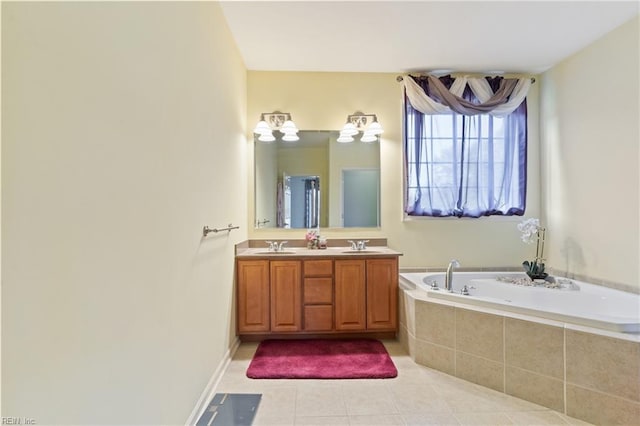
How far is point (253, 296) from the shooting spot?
2.79 m

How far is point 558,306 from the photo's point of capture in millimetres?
2664

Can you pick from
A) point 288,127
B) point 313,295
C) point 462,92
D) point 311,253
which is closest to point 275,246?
point 311,253

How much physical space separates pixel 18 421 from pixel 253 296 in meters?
2.09

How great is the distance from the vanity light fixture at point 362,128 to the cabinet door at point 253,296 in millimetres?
1570

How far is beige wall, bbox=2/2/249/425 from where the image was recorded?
2.39 feet

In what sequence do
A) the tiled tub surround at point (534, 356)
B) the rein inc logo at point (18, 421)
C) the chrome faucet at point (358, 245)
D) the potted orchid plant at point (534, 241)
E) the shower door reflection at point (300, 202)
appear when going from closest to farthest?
1. the rein inc logo at point (18, 421)
2. the tiled tub surround at point (534, 356)
3. the potted orchid plant at point (534, 241)
4. the chrome faucet at point (358, 245)
5. the shower door reflection at point (300, 202)

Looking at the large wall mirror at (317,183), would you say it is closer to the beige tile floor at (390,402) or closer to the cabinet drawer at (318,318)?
the cabinet drawer at (318,318)

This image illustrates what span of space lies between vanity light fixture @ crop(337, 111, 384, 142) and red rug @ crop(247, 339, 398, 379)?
2.04 meters

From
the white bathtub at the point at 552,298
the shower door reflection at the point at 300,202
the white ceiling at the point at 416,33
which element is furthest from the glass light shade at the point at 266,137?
the white bathtub at the point at 552,298

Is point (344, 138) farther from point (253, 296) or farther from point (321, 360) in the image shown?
point (321, 360)

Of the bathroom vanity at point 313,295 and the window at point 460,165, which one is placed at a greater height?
the window at point 460,165

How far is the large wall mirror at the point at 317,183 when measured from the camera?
10.9 feet


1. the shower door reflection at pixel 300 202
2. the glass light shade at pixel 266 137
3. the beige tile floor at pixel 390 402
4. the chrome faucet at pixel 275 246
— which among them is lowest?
the beige tile floor at pixel 390 402

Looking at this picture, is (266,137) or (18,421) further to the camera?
(266,137)
